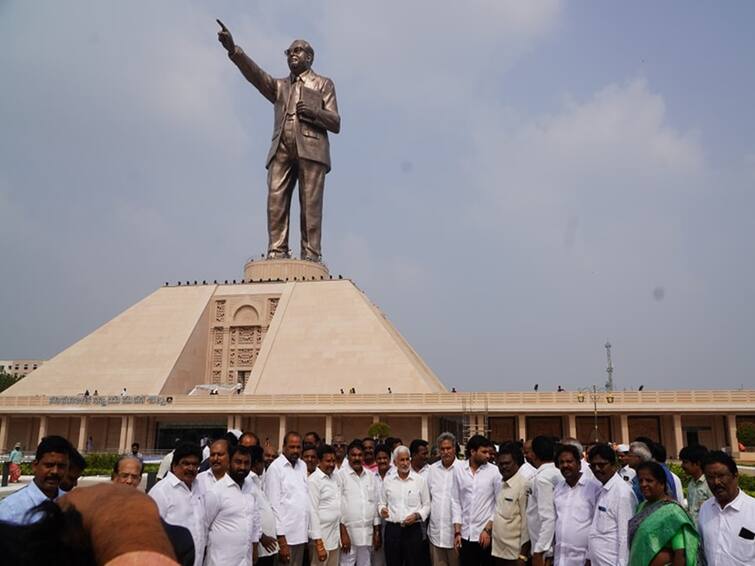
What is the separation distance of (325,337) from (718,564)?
25.1m

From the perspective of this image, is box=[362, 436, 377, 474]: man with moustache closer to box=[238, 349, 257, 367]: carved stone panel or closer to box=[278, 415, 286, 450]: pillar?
box=[278, 415, 286, 450]: pillar

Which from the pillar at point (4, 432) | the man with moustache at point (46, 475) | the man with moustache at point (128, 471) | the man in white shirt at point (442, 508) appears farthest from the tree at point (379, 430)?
the man with moustache at point (46, 475)

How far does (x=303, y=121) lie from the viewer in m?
33.3

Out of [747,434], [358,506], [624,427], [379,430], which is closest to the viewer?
[358,506]

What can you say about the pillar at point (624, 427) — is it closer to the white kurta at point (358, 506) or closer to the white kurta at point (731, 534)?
the white kurta at point (358, 506)

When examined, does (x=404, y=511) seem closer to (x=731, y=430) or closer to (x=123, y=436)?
(x=731, y=430)

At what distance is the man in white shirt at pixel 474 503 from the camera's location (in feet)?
19.9

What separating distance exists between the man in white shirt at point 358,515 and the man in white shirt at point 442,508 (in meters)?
0.54

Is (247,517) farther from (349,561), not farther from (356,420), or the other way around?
(356,420)

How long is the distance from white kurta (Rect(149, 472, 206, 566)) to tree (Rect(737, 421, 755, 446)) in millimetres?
21838

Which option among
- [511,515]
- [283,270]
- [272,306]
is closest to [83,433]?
[272,306]

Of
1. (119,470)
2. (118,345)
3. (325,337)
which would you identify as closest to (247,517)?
(119,470)

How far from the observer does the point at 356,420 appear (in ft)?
80.1

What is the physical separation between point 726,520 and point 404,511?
310 centimetres
